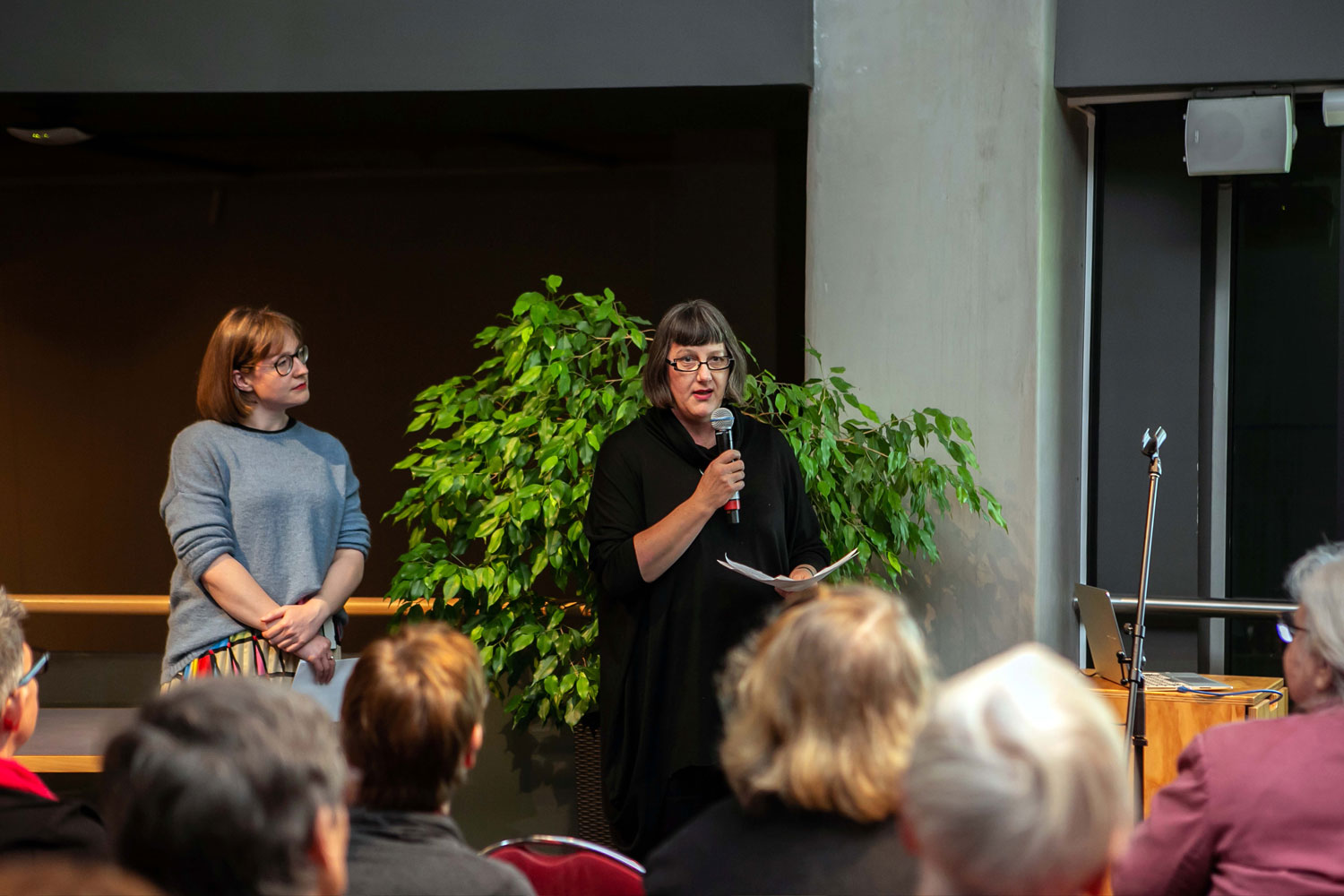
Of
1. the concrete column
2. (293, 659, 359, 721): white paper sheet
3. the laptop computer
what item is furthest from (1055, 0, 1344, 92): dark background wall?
(293, 659, 359, 721): white paper sheet

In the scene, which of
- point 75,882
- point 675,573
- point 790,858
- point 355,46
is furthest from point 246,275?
point 75,882

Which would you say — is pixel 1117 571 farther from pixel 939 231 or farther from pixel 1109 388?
pixel 939 231

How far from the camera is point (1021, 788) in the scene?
3.15ft

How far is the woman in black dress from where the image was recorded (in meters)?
2.78

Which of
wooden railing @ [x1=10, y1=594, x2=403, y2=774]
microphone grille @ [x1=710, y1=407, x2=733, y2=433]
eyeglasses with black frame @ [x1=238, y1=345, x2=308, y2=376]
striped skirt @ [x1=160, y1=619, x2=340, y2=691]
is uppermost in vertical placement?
eyeglasses with black frame @ [x1=238, y1=345, x2=308, y2=376]

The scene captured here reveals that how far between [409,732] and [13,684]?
0.74 m

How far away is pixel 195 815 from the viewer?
3.53 ft

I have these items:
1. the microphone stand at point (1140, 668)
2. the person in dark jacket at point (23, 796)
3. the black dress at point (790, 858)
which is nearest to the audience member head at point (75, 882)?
the person in dark jacket at point (23, 796)

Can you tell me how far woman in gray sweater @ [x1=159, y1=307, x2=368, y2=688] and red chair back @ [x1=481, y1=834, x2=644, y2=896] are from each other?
1294 millimetres

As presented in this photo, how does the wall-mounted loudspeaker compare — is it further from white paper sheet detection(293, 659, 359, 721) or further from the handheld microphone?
white paper sheet detection(293, 659, 359, 721)

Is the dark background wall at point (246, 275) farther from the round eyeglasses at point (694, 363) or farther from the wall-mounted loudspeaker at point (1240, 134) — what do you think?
the round eyeglasses at point (694, 363)

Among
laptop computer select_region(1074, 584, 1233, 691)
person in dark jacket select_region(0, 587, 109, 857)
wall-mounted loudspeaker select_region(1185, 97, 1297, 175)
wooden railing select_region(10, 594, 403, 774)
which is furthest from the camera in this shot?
wooden railing select_region(10, 594, 403, 774)

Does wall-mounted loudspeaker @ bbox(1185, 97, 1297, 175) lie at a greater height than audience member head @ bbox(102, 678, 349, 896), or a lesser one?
greater

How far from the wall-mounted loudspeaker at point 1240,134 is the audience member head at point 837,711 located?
116 inches
